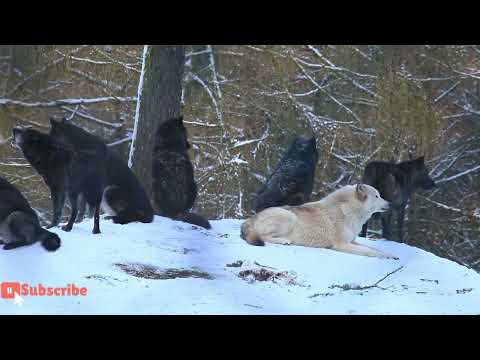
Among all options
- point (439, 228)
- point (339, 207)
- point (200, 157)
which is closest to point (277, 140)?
point (200, 157)

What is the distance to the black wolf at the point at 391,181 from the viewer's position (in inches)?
448

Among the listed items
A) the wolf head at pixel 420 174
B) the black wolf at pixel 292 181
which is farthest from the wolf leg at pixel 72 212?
the wolf head at pixel 420 174

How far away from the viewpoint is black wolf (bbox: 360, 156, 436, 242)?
11.4 meters

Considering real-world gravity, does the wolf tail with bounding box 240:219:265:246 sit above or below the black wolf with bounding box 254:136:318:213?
below

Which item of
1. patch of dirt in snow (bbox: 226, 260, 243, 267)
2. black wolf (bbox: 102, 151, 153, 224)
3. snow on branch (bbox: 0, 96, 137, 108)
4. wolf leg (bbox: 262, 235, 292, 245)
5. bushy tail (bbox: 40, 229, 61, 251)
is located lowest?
patch of dirt in snow (bbox: 226, 260, 243, 267)

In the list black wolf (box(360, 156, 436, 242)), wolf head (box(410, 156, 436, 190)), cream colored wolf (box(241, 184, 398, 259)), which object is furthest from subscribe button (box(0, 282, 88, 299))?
wolf head (box(410, 156, 436, 190))

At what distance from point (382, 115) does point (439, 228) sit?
3.20 m

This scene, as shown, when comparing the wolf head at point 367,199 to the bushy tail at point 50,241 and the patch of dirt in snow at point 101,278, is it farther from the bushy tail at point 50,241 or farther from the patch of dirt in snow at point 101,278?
the bushy tail at point 50,241

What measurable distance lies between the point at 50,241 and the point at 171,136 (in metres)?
3.60

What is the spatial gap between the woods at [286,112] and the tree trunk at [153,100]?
155 inches

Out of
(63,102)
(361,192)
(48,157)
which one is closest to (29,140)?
(48,157)

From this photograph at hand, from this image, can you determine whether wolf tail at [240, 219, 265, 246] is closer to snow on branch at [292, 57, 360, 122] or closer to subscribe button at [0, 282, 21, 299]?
subscribe button at [0, 282, 21, 299]

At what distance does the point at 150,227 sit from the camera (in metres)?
9.47

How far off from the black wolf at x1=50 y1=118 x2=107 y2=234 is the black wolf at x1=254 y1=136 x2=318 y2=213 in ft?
8.68
